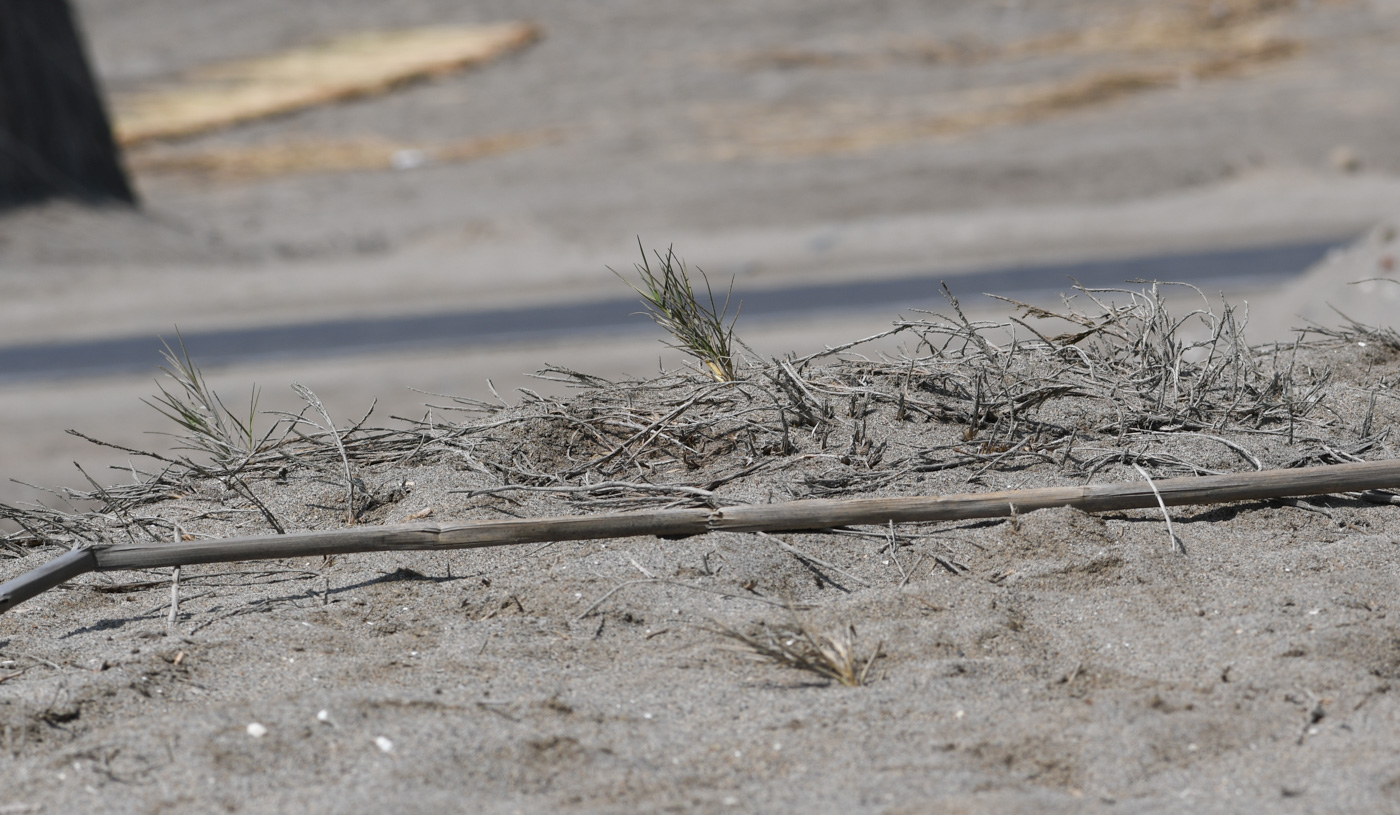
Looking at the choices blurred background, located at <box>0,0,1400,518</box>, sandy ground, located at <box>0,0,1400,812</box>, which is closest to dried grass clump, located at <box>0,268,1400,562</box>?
sandy ground, located at <box>0,0,1400,812</box>

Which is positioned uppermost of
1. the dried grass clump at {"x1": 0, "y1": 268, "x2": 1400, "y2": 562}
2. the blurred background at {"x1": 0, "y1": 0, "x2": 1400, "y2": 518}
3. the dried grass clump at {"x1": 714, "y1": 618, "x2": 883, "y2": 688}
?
the blurred background at {"x1": 0, "y1": 0, "x2": 1400, "y2": 518}

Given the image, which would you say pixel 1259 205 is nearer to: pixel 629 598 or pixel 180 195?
pixel 629 598

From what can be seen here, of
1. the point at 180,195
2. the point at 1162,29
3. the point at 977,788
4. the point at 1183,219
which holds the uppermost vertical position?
the point at 1162,29

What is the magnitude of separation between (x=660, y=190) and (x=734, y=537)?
15196mm

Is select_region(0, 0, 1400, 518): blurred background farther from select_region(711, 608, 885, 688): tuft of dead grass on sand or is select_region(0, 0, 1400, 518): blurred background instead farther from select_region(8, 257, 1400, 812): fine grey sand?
select_region(711, 608, 885, 688): tuft of dead grass on sand

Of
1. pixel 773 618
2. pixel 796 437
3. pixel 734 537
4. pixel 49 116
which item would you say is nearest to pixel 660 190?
pixel 49 116

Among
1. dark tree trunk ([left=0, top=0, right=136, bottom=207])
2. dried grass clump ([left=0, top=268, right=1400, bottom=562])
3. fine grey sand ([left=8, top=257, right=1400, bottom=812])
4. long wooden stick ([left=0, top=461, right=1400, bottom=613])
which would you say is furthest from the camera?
dark tree trunk ([left=0, top=0, right=136, bottom=207])

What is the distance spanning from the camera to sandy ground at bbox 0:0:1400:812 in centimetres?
228

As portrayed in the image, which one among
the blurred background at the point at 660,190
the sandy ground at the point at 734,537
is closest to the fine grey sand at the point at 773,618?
the sandy ground at the point at 734,537

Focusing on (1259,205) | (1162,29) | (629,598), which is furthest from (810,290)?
(1162,29)

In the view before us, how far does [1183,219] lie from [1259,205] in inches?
41.0

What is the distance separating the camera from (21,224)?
15.9m

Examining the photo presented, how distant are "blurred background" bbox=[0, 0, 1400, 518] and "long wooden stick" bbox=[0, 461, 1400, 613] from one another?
2.16 metres

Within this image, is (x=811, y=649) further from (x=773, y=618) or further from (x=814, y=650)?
(x=773, y=618)
